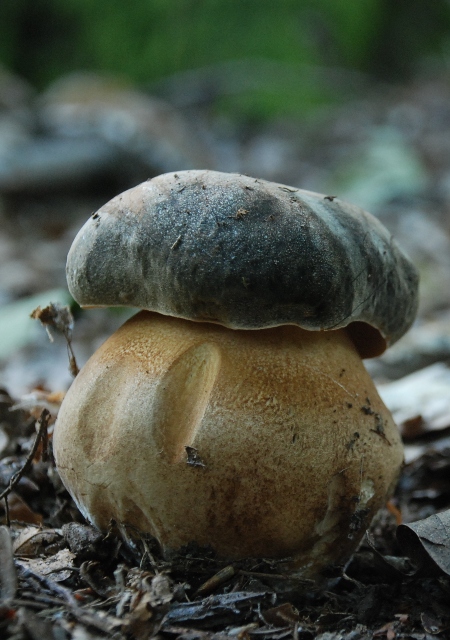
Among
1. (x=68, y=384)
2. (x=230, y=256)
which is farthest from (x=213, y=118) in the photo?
(x=230, y=256)

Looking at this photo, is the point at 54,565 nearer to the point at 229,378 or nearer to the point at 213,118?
the point at 229,378

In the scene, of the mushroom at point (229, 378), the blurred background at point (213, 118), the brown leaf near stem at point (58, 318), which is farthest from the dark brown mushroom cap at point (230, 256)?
the blurred background at point (213, 118)

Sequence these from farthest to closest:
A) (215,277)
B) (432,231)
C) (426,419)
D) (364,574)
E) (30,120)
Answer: (30,120) < (432,231) < (426,419) < (364,574) < (215,277)

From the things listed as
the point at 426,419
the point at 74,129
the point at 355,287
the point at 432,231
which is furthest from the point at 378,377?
the point at 74,129

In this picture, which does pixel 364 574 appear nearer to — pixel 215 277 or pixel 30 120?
pixel 215 277

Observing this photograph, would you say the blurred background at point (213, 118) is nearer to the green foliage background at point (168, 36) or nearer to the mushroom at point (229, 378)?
the green foliage background at point (168, 36)

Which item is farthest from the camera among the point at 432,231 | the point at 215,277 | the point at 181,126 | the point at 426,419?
the point at 181,126

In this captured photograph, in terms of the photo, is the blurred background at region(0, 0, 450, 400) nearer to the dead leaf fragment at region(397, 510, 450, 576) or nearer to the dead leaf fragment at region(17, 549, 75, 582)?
the dead leaf fragment at region(17, 549, 75, 582)
